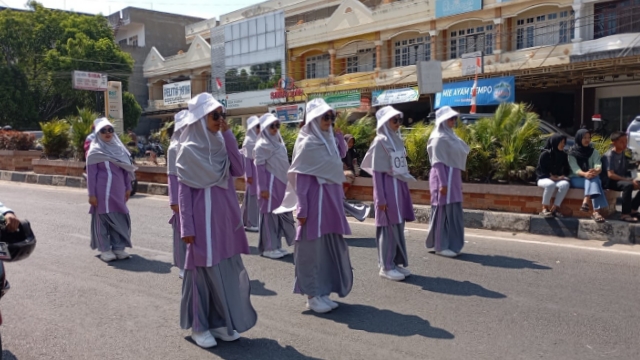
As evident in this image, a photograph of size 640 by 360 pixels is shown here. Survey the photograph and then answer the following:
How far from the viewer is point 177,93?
39781 millimetres

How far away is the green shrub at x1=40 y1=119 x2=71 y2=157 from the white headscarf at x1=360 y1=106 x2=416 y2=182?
15934mm

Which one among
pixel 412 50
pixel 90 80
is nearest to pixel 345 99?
pixel 412 50

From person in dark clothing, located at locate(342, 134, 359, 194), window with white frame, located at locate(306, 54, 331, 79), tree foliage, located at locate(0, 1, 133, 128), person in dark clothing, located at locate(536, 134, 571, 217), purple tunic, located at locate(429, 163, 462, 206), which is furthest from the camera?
tree foliage, located at locate(0, 1, 133, 128)

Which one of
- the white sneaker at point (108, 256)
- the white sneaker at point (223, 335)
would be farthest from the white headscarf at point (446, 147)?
the white sneaker at point (108, 256)

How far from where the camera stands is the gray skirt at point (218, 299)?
4.42 metres

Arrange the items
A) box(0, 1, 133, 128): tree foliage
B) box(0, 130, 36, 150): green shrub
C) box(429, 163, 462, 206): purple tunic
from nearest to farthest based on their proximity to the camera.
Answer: box(429, 163, 462, 206): purple tunic, box(0, 130, 36, 150): green shrub, box(0, 1, 133, 128): tree foliage

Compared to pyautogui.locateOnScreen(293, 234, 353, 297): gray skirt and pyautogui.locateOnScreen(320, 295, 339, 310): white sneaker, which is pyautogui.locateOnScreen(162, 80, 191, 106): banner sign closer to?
pyautogui.locateOnScreen(293, 234, 353, 297): gray skirt

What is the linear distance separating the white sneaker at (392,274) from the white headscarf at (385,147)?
100 cm

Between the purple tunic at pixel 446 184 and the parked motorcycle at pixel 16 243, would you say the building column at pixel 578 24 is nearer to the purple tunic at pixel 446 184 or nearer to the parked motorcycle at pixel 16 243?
the purple tunic at pixel 446 184

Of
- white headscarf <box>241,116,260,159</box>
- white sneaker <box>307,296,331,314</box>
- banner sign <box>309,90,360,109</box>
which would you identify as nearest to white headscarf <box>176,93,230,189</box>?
white sneaker <box>307,296,331,314</box>

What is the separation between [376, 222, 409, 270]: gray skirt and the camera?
20.8ft

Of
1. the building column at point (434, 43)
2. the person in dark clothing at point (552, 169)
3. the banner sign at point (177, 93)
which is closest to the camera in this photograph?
the person in dark clothing at point (552, 169)

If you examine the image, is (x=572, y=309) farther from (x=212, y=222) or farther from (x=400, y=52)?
(x=400, y=52)

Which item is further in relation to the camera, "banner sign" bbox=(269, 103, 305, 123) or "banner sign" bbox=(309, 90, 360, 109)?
"banner sign" bbox=(269, 103, 305, 123)
